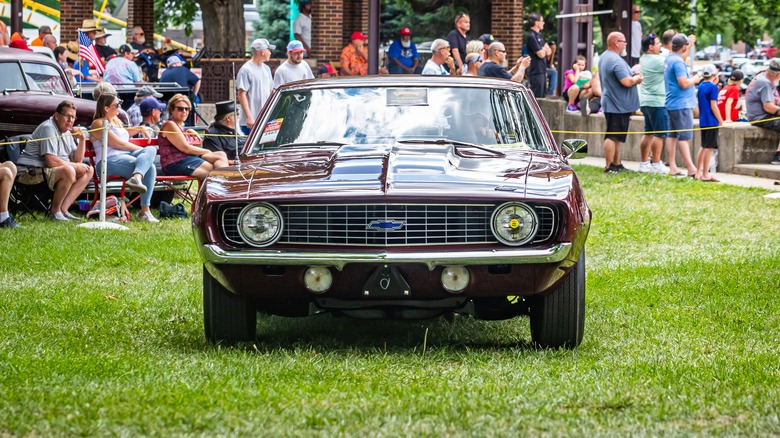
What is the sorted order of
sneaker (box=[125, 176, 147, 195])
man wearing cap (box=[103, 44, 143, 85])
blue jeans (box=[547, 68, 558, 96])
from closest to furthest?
sneaker (box=[125, 176, 147, 195]), man wearing cap (box=[103, 44, 143, 85]), blue jeans (box=[547, 68, 558, 96])

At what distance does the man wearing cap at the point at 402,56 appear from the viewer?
26734mm

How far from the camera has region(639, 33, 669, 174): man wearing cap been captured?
59.4 feet

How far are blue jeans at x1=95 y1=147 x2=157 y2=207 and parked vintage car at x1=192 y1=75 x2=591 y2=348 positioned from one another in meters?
7.19

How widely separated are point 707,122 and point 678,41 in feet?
4.02

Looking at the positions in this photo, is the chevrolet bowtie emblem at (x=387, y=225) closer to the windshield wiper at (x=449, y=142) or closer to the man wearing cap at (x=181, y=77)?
the windshield wiper at (x=449, y=142)

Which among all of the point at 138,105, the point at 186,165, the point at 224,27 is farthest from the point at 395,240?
the point at 224,27

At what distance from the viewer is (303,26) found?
29.4 metres

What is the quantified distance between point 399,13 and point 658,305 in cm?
4272

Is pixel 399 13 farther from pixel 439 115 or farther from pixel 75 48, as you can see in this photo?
pixel 439 115

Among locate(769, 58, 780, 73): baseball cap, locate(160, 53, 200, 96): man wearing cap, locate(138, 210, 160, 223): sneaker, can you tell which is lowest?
locate(138, 210, 160, 223): sneaker

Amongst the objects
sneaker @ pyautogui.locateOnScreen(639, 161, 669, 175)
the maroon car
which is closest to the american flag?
the maroon car

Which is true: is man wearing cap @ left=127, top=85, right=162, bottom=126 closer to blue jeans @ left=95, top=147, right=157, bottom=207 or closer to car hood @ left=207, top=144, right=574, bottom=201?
blue jeans @ left=95, top=147, right=157, bottom=207

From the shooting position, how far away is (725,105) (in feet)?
77.1

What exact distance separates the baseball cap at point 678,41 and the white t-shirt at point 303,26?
13.1 meters
